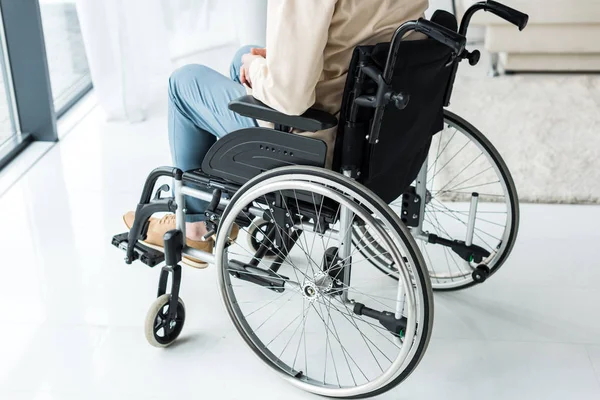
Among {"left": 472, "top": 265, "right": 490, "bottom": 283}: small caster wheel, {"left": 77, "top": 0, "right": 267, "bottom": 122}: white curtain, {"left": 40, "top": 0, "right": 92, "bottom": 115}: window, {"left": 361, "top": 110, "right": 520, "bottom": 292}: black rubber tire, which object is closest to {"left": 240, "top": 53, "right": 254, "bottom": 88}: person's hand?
{"left": 361, "top": 110, "right": 520, "bottom": 292}: black rubber tire

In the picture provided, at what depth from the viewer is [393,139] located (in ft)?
5.24

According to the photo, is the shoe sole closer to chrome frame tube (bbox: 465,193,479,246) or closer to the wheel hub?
the wheel hub

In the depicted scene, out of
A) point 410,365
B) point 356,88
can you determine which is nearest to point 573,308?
point 410,365

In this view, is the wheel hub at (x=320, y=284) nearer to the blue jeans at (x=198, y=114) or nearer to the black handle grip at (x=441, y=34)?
the blue jeans at (x=198, y=114)

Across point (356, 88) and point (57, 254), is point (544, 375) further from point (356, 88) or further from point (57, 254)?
point (57, 254)

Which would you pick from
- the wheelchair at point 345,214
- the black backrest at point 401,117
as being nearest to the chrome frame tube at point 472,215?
the wheelchair at point 345,214

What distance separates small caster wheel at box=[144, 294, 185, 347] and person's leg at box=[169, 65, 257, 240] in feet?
0.82

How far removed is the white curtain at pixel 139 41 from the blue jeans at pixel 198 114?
1.30m

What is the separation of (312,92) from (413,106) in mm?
251

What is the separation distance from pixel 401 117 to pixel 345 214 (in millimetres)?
237

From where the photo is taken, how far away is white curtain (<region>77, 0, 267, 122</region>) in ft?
10.2

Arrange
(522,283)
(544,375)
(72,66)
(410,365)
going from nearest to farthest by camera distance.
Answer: (410,365)
(544,375)
(522,283)
(72,66)

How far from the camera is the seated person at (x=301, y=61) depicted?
56.3 inches

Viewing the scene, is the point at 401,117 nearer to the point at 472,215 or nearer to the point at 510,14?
the point at 510,14
